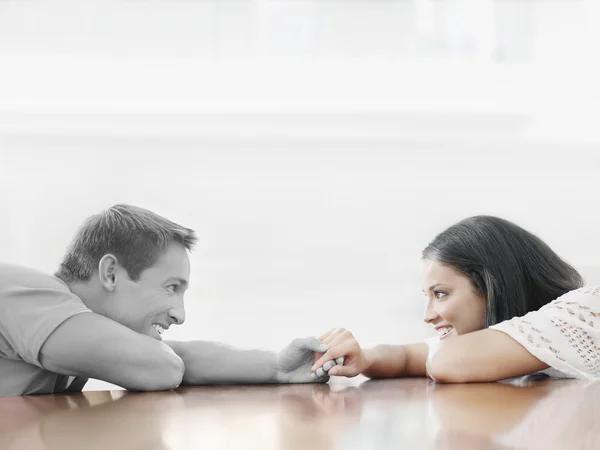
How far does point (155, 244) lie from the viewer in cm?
114

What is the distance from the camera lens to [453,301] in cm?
141

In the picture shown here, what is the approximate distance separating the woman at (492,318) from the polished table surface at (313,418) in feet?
0.22

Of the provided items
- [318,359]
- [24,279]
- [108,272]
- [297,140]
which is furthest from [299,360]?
[297,140]

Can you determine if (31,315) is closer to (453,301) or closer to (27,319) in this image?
(27,319)

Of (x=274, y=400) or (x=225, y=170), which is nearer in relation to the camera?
(x=274, y=400)

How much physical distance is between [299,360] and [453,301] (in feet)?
1.18

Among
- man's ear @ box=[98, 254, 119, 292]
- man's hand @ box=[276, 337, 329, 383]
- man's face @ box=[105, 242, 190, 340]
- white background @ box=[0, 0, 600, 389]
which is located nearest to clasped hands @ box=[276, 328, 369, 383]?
man's hand @ box=[276, 337, 329, 383]

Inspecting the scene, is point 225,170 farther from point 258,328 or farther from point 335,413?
point 335,413

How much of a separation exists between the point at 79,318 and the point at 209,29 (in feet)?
5.29

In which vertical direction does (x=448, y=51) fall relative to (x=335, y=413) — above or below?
above

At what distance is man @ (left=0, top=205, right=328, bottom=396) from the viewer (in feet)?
3.26

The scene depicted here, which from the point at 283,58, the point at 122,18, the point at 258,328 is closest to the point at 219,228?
the point at 258,328

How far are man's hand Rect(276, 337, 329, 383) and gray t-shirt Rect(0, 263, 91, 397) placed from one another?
1.13 ft

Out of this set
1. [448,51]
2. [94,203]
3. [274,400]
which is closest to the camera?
[274,400]
